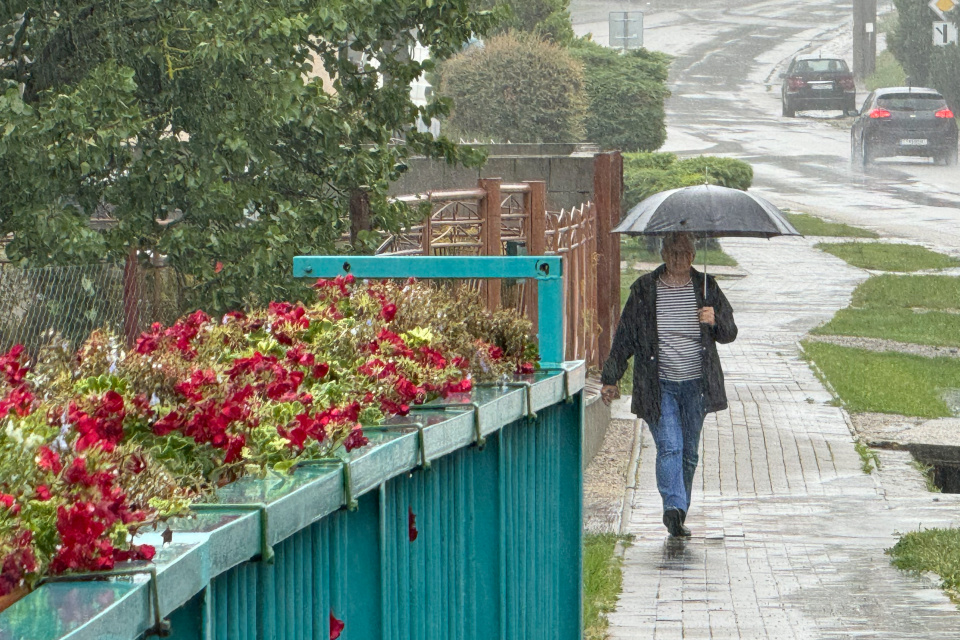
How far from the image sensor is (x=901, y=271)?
2141cm

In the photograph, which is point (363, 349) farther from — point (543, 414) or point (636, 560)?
point (636, 560)

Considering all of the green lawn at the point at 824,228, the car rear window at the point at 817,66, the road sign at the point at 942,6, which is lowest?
the green lawn at the point at 824,228

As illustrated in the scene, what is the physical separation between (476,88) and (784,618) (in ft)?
63.6

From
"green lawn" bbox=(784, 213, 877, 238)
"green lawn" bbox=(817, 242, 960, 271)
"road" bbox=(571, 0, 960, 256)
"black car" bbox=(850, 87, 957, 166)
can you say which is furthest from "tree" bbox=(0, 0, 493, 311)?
"black car" bbox=(850, 87, 957, 166)

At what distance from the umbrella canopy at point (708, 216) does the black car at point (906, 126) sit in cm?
2610

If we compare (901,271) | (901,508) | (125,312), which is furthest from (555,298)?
(901,271)

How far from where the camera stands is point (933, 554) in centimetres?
750

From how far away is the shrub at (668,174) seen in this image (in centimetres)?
2266

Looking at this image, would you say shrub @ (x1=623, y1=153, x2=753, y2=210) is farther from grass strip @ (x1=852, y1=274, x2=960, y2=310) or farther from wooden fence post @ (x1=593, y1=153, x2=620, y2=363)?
wooden fence post @ (x1=593, y1=153, x2=620, y2=363)

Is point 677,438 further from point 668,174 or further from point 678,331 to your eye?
point 668,174

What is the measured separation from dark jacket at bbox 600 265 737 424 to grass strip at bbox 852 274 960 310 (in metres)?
10.7

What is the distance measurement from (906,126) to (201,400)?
32.9m

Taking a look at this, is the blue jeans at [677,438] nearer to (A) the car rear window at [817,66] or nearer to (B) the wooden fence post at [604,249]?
(B) the wooden fence post at [604,249]

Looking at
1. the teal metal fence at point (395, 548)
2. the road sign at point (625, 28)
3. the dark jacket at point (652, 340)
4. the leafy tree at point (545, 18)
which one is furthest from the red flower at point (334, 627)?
the road sign at point (625, 28)
